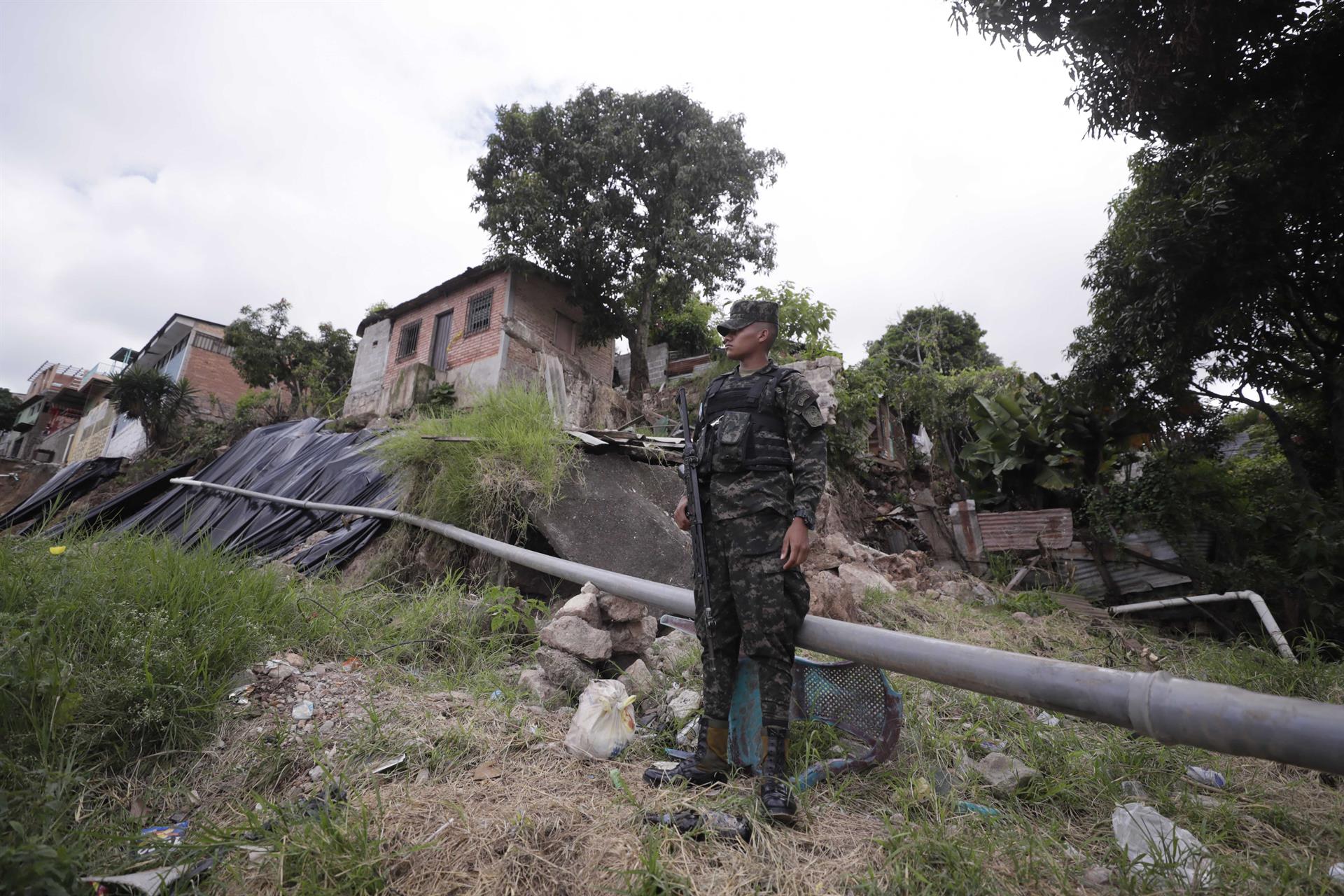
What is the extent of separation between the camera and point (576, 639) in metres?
2.85

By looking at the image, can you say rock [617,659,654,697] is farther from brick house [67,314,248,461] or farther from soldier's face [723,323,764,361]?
brick house [67,314,248,461]

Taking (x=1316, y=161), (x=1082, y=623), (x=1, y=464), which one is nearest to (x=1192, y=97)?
(x=1316, y=161)

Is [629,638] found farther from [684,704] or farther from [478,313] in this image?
[478,313]

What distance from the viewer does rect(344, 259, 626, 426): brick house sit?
13.5 metres

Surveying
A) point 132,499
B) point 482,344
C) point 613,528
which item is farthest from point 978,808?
point 482,344

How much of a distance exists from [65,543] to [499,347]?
11389 millimetres

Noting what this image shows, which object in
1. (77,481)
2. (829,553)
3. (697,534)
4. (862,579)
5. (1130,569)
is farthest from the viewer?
(77,481)

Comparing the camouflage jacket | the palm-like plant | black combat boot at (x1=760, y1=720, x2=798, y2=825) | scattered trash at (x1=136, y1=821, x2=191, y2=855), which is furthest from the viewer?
the palm-like plant

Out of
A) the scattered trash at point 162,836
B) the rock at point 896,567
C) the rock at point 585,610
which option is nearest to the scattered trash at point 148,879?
the scattered trash at point 162,836

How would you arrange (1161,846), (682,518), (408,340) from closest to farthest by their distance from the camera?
(1161,846)
(682,518)
(408,340)

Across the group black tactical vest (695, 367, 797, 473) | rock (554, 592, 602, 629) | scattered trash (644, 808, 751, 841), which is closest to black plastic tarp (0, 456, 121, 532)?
rock (554, 592, 602, 629)

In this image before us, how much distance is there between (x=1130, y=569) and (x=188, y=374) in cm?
2796

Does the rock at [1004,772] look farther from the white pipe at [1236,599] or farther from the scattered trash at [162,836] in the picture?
the white pipe at [1236,599]

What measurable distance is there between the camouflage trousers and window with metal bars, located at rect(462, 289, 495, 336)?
14.0 metres
